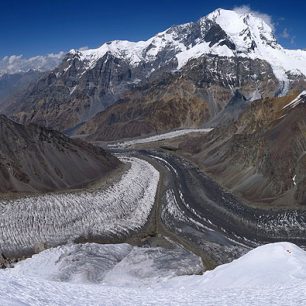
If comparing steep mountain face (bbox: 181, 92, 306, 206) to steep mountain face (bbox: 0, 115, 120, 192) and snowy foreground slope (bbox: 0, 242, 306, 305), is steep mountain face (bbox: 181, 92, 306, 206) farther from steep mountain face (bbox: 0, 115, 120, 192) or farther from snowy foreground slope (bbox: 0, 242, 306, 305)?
snowy foreground slope (bbox: 0, 242, 306, 305)

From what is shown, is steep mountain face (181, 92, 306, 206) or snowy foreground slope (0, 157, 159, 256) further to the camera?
steep mountain face (181, 92, 306, 206)

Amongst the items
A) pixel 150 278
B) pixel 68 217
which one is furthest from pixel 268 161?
pixel 150 278

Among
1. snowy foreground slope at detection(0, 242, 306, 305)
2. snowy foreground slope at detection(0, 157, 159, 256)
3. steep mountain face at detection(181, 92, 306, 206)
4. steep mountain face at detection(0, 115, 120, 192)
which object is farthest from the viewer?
steep mountain face at detection(181, 92, 306, 206)

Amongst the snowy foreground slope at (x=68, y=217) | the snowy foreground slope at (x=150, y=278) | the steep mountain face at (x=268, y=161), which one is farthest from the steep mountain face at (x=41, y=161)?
the steep mountain face at (x=268, y=161)

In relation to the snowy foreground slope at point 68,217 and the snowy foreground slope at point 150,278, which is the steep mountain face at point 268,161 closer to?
the snowy foreground slope at point 68,217

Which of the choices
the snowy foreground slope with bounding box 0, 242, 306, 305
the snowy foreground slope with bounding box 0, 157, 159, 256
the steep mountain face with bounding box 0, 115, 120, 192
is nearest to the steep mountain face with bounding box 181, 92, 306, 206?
the snowy foreground slope with bounding box 0, 157, 159, 256

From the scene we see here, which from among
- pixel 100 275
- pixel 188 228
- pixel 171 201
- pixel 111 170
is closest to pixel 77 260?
pixel 100 275

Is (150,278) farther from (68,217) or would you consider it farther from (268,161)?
(268,161)
